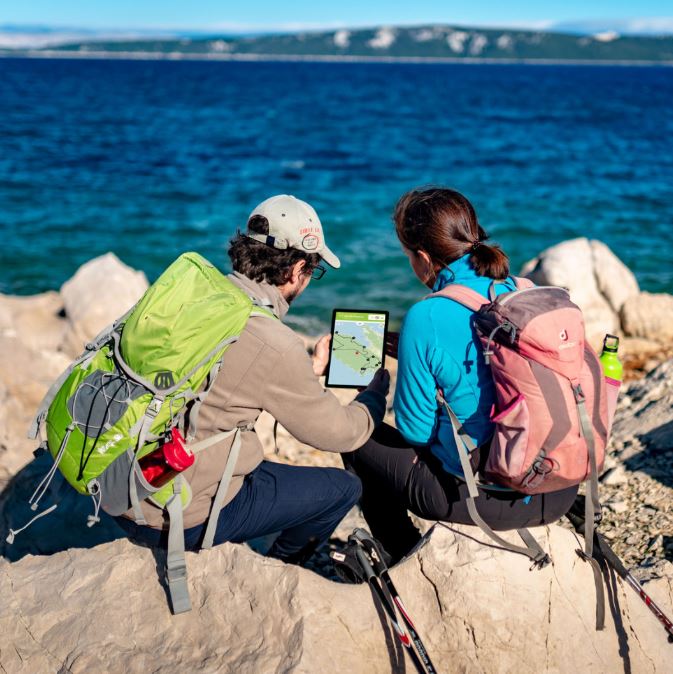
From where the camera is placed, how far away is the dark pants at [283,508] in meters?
3.26

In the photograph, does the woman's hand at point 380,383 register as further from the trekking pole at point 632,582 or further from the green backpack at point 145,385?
the trekking pole at point 632,582

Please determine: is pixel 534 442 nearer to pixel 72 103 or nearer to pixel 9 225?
pixel 9 225

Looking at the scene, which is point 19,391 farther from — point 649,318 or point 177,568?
point 649,318

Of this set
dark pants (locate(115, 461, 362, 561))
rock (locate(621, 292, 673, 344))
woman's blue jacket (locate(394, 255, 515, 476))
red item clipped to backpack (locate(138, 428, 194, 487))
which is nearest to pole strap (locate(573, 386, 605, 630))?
woman's blue jacket (locate(394, 255, 515, 476))

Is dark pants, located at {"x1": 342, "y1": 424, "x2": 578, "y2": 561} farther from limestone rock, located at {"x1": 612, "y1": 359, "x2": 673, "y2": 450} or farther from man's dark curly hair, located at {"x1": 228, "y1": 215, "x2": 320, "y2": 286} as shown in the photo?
limestone rock, located at {"x1": 612, "y1": 359, "x2": 673, "y2": 450}

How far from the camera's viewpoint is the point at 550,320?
2828 millimetres

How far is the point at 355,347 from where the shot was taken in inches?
150

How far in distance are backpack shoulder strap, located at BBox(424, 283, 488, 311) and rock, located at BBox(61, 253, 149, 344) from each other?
814 centimetres

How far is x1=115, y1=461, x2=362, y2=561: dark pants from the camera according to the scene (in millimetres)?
3260

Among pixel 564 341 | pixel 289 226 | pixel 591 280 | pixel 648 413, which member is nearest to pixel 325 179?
pixel 591 280

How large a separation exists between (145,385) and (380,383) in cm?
122

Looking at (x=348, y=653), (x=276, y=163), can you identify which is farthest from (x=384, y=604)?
(x=276, y=163)

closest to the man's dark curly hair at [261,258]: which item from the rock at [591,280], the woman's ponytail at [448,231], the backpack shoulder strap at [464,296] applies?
the woman's ponytail at [448,231]

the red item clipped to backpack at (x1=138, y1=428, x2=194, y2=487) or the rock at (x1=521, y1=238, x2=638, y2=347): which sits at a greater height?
the red item clipped to backpack at (x1=138, y1=428, x2=194, y2=487)
